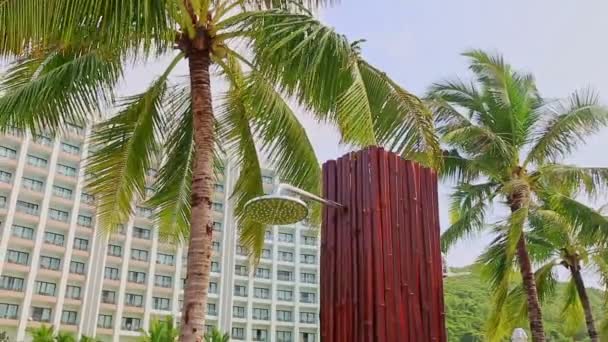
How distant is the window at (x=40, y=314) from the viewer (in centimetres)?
4081

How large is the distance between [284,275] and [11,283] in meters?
23.4

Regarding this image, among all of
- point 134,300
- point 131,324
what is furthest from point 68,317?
point 134,300

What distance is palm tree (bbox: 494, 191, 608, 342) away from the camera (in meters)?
12.8

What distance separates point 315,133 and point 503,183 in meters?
5.84

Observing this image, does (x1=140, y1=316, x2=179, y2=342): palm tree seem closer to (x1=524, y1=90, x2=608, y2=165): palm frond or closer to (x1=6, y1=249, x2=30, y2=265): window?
(x1=6, y1=249, x2=30, y2=265): window

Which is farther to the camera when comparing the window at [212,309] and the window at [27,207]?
the window at [212,309]

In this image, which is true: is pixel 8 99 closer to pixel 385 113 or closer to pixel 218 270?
pixel 385 113

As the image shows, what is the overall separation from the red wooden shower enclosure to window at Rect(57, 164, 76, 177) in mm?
45237

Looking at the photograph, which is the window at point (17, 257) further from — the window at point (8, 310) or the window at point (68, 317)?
the window at point (68, 317)

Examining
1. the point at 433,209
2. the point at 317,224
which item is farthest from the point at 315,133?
the point at 433,209

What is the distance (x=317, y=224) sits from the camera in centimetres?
994

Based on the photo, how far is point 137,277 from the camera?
46.9 meters

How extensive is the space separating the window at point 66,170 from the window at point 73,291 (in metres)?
8.72

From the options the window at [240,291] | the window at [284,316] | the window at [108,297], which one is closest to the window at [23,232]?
the window at [108,297]
